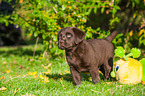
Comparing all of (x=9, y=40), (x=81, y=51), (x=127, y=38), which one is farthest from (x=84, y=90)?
(x=9, y=40)

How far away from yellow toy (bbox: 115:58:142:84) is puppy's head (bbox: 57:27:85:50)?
84 cm

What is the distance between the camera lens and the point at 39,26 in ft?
17.4

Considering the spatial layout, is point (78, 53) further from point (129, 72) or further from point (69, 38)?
point (129, 72)

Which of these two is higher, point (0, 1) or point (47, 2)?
point (0, 1)

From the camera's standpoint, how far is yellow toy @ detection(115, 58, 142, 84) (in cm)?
299

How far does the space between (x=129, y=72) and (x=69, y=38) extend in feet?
3.69

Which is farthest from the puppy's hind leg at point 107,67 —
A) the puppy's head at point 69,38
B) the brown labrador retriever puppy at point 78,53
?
the puppy's head at point 69,38

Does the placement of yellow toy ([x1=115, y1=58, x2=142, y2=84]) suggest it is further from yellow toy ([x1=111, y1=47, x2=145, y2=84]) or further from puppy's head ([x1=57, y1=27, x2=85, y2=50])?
puppy's head ([x1=57, y1=27, x2=85, y2=50])

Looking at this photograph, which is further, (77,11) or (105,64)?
(77,11)

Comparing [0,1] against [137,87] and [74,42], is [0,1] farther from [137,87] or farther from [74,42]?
[137,87]

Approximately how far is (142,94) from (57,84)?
148 centimetres

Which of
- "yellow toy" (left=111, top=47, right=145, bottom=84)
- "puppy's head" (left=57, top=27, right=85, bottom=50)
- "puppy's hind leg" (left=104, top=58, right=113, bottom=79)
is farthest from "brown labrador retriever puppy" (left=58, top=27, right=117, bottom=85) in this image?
"puppy's hind leg" (left=104, top=58, right=113, bottom=79)

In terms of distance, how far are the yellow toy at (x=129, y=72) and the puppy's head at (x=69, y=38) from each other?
0.84 m

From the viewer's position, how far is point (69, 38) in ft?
9.93
